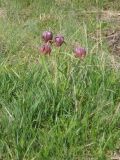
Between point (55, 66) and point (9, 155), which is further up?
point (55, 66)

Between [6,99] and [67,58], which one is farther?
[67,58]

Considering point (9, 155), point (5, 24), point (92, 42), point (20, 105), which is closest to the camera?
point (9, 155)

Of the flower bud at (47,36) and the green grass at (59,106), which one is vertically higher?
the flower bud at (47,36)

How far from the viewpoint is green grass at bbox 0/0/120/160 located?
84.5 inches

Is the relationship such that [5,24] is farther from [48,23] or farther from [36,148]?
[36,148]

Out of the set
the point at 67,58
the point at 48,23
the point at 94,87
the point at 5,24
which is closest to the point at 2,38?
the point at 5,24

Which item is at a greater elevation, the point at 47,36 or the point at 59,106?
the point at 47,36

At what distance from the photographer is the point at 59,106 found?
2348mm

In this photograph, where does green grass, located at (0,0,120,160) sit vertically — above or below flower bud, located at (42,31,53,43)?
below

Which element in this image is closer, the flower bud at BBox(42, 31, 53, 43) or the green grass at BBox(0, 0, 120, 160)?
the green grass at BBox(0, 0, 120, 160)

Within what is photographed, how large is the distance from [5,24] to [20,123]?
1.60 m

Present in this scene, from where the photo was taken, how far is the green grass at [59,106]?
2.15 metres

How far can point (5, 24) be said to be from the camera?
3.65 m

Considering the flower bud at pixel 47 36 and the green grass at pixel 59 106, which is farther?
the flower bud at pixel 47 36
